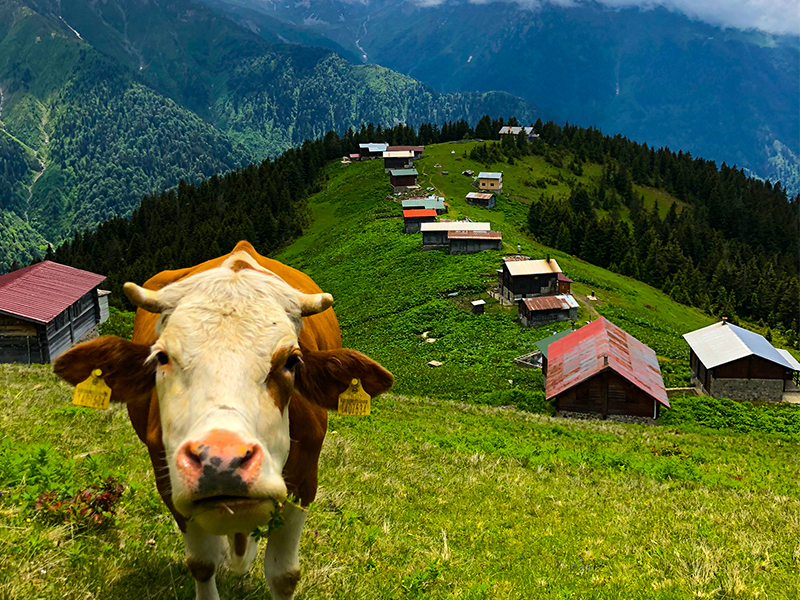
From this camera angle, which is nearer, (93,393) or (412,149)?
(93,393)

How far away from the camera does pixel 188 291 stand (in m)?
4.86

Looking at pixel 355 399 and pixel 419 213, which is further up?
pixel 355 399

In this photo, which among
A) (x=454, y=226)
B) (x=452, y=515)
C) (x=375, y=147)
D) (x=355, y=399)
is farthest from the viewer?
(x=375, y=147)

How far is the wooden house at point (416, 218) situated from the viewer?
3282 inches

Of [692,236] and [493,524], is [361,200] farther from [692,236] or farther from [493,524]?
[493,524]

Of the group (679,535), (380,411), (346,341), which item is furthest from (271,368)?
(346,341)

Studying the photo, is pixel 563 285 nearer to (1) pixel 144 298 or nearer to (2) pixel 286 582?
(2) pixel 286 582

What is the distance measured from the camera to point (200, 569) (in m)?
5.56

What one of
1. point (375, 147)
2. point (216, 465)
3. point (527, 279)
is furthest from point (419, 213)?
point (216, 465)

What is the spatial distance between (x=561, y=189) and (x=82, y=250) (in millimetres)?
91797

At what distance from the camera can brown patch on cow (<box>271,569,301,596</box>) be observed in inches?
225

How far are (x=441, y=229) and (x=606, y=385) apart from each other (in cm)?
4102

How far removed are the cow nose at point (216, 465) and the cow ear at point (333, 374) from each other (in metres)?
1.42

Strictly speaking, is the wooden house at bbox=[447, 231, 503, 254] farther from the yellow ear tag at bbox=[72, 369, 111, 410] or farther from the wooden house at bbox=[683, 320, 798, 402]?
the yellow ear tag at bbox=[72, 369, 111, 410]
